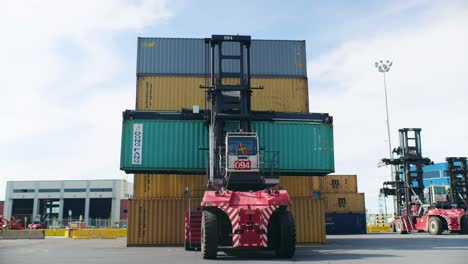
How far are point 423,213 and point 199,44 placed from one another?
2110cm

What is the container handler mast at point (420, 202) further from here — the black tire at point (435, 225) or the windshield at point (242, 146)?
the windshield at point (242, 146)

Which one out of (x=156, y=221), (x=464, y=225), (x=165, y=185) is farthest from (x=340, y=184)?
(x=156, y=221)

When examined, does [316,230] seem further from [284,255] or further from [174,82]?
[174,82]

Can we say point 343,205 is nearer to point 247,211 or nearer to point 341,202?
point 341,202

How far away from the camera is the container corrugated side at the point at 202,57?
22.4 metres

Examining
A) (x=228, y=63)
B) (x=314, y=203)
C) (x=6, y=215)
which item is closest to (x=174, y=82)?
(x=228, y=63)

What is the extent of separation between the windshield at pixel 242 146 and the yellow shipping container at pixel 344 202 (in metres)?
29.3

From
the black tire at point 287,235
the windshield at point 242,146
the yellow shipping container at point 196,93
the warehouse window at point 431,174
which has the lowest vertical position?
the black tire at point 287,235

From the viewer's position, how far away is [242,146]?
49.9 ft

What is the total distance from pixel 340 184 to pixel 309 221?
24.4 meters

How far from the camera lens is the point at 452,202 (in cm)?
3189

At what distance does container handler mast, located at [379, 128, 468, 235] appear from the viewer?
2956cm

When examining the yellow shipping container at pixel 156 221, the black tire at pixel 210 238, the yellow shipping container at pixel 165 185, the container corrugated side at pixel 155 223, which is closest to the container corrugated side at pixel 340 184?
the yellow shipping container at pixel 156 221

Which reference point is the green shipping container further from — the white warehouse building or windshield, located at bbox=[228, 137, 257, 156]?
the white warehouse building
